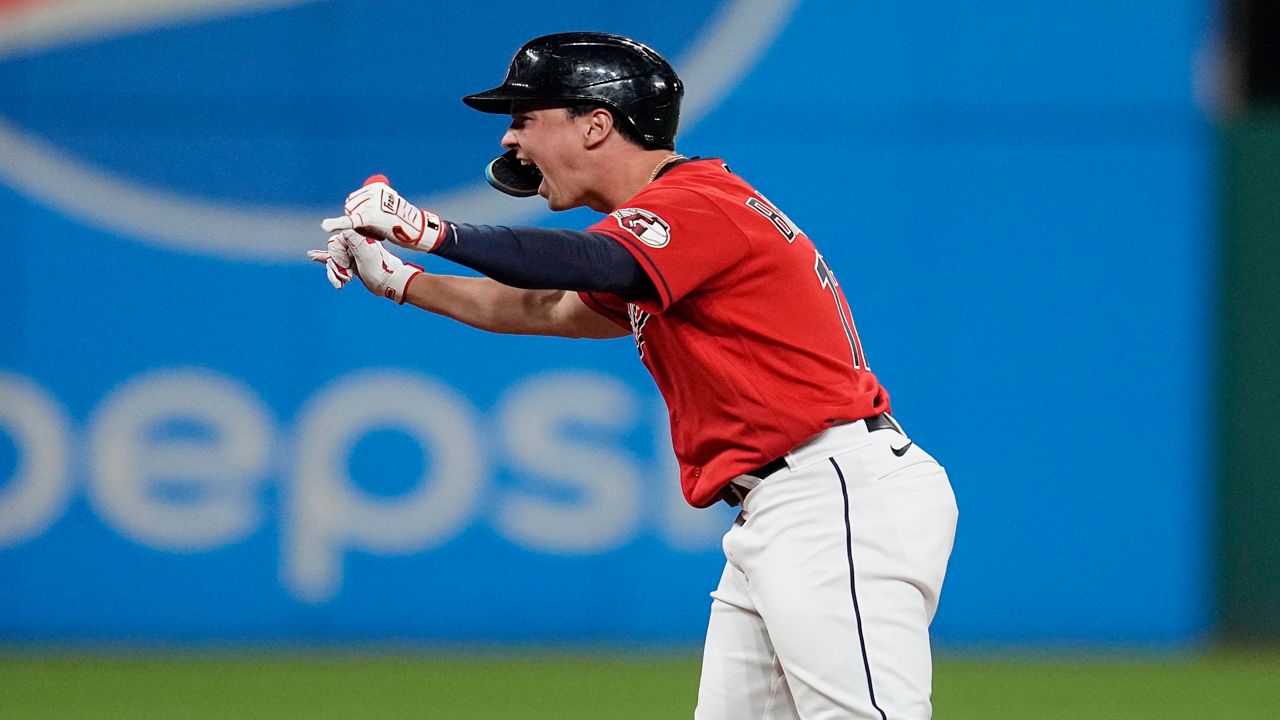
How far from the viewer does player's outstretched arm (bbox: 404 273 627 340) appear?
12.6ft

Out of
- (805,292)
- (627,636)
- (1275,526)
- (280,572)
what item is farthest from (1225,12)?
(805,292)

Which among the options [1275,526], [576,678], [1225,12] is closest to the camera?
[576,678]

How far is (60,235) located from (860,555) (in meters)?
5.99

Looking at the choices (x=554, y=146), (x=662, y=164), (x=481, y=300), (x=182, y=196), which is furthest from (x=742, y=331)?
(x=182, y=196)

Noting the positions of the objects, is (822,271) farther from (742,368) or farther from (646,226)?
(646,226)

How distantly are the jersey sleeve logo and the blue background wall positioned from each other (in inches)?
188

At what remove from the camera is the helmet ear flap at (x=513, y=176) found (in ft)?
12.8

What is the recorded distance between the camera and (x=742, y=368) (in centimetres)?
325

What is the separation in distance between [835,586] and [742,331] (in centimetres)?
55

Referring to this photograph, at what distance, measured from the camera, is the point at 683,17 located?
26.5 ft

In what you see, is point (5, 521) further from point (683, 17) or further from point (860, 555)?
point (860, 555)

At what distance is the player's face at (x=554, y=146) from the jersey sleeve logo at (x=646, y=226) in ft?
1.21

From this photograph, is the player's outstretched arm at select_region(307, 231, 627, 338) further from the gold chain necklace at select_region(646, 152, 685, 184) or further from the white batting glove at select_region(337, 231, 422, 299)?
the gold chain necklace at select_region(646, 152, 685, 184)

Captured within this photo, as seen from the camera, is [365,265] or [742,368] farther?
[365,265]
